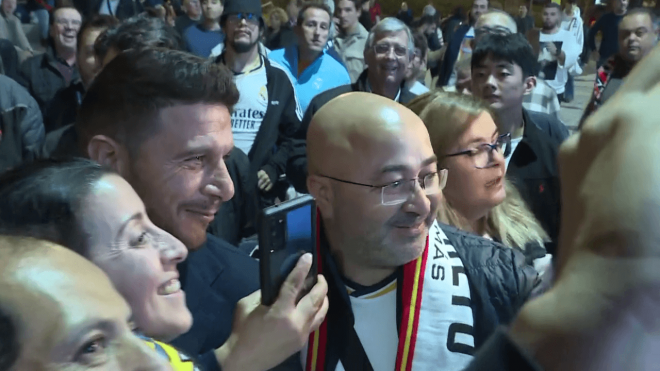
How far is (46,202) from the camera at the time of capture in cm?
102

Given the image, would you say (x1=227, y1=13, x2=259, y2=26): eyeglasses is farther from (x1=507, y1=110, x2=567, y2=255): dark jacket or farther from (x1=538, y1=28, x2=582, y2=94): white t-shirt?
(x1=538, y1=28, x2=582, y2=94): white t-shirt

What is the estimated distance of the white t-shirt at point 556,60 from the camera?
6.72 meters

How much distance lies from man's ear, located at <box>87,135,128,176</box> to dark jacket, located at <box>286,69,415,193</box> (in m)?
1.63

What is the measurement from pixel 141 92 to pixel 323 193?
44 cm

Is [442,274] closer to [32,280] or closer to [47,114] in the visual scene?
[32,280]

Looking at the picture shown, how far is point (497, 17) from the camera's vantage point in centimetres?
433

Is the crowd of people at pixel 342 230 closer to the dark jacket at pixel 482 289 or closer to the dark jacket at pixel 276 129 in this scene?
the dark jacket at pixel 482 289

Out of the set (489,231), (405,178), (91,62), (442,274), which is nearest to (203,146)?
(405,178)

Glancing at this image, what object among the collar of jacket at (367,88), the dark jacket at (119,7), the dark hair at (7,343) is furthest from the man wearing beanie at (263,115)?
the dark jacket at (119,7)

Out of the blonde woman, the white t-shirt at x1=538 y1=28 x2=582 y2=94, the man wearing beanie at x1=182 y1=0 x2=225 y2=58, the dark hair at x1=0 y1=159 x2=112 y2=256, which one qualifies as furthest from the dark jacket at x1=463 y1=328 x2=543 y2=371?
the white t-shirt at x1=538 y1=28 x2=582 y2=94

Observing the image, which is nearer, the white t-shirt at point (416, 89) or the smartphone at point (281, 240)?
the smartphone at point (281, 240)

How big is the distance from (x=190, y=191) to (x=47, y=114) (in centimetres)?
229

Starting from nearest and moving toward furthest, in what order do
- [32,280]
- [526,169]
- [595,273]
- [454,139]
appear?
[595,273] < [32,280] < [454,139] < [526,169]

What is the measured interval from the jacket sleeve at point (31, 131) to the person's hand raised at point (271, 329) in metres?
2.03
